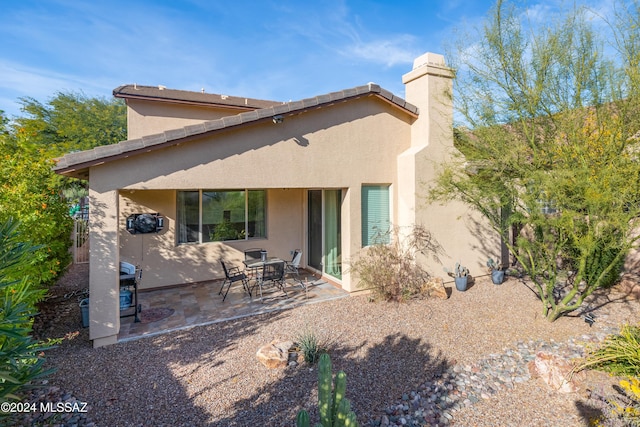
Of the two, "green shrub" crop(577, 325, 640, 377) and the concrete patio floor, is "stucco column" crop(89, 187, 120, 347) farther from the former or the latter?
"green shrub" crop(577, 325, 640, 377)

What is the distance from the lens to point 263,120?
8.73 metres

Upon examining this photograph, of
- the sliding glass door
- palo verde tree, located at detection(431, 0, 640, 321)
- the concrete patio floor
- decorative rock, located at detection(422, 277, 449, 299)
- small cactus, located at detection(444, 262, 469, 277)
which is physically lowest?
the concrete patio floor

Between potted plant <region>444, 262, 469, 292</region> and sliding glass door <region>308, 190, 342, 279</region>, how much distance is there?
4010 millimetres

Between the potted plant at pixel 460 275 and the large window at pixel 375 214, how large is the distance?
2712 mm

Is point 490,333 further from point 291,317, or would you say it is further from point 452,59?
point 452,59

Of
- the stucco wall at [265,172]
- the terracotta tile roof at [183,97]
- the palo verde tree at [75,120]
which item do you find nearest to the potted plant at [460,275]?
the stucco wall at [265,172]

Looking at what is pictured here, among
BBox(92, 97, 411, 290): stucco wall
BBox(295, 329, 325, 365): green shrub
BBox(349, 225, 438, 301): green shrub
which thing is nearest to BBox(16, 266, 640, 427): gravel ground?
BBox(295, 329, 325, 365): green shrub

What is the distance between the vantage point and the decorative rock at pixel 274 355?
6.18m

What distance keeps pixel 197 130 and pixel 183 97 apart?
5.03m

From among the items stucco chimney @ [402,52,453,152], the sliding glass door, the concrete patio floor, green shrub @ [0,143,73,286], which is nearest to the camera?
green shrub @ [0,143,73,286]

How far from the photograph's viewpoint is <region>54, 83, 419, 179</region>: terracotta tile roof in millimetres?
6602

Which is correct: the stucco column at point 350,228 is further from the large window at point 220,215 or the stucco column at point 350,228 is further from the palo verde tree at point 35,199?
the palo verde tree at point 35,199

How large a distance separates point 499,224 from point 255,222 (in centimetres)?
854

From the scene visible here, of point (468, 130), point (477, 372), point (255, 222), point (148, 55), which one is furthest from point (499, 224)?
point (148, 55)
